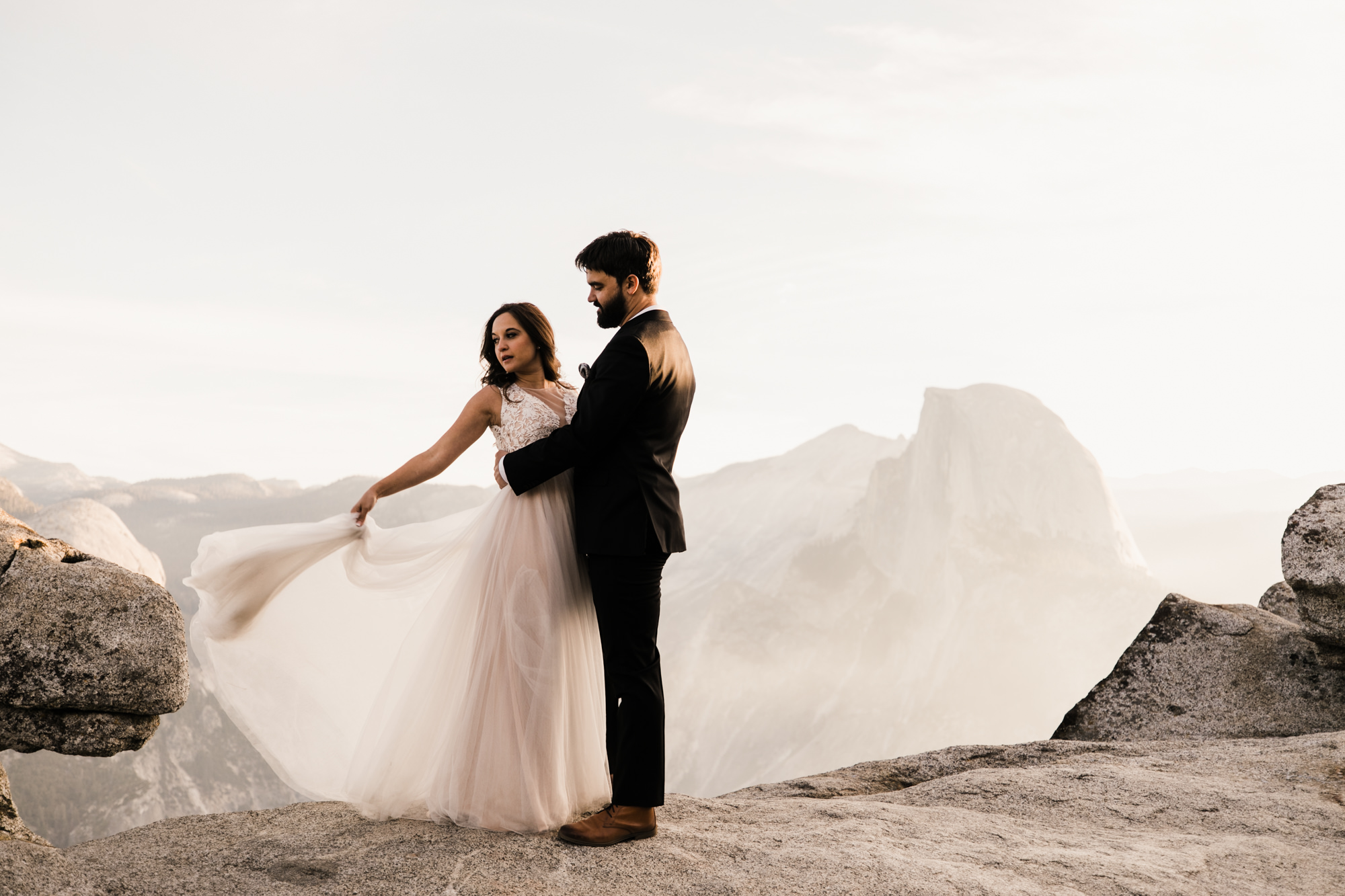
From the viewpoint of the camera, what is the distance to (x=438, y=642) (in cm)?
394

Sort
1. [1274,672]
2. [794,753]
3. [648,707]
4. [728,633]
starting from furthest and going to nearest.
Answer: [728,633], [794,753], [1274,672], [648,707]

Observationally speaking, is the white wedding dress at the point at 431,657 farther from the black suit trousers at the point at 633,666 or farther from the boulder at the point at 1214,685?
the boulder at the point at 1214,685

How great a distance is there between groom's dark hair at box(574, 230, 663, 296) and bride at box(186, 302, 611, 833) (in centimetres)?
57

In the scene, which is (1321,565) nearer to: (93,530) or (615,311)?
(615,311)

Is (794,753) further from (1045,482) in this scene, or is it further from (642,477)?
(642,477)

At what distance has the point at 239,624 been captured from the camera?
15.1 ft

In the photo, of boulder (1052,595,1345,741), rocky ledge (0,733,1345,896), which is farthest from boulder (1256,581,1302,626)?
rocky ledge (0,733,1345,896)

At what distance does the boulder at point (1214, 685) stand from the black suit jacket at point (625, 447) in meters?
5.03

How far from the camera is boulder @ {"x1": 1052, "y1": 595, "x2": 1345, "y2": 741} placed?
20.6 ft

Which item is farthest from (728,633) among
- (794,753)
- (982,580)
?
(982,580)

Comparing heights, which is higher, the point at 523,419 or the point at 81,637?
the point at 523,419

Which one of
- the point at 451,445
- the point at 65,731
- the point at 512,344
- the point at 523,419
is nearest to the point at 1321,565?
the point at 523,419

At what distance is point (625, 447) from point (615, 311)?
2.02ft

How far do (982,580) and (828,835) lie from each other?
233ft
